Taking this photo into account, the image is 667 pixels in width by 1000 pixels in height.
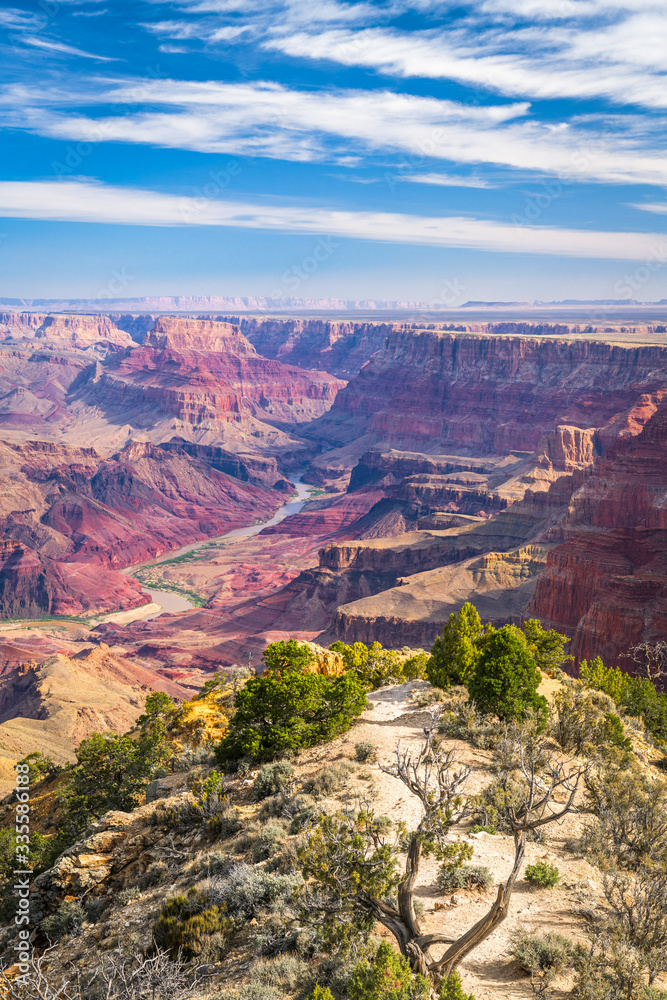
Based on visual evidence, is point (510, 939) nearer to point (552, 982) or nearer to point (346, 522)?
point (552, 982)

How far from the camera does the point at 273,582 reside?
160 meters

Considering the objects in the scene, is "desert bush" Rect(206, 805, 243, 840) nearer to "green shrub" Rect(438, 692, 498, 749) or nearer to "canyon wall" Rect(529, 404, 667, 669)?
"green shrub" Rect(438, 692, 498, 749)

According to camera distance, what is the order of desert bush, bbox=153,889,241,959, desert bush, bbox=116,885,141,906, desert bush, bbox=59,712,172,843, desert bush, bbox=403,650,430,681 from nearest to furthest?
1. desert bush, bbox=153,889,241,959
2. desert bush, bbox=116,885,141,906
3. desert bush, bbox=59,712,172,843
4. desert bush, bbox=403,650,430,681

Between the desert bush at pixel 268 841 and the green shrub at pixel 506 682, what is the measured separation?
1171cm

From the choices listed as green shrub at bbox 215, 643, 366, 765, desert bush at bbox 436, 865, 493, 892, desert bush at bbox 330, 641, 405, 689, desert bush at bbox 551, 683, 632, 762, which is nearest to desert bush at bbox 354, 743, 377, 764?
green shrub at bbox 215, 643, 366, 765

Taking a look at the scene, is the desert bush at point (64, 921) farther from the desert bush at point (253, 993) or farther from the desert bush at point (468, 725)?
the desert bush at point (468, 725)

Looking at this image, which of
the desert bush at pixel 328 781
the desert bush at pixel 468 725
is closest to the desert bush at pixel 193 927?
the desert bush at pixel 328 781

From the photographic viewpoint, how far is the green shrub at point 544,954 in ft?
47.9

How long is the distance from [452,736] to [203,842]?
10.3 metres

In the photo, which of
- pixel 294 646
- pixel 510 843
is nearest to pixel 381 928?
pixel 510 843

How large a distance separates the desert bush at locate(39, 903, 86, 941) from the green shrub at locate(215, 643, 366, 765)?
8190 mm

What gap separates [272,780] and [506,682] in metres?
10.6

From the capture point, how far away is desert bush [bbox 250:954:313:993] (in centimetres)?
1458

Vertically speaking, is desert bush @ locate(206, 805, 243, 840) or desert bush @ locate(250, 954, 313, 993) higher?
desert bush @ locate(250, 954, 313, 993)
